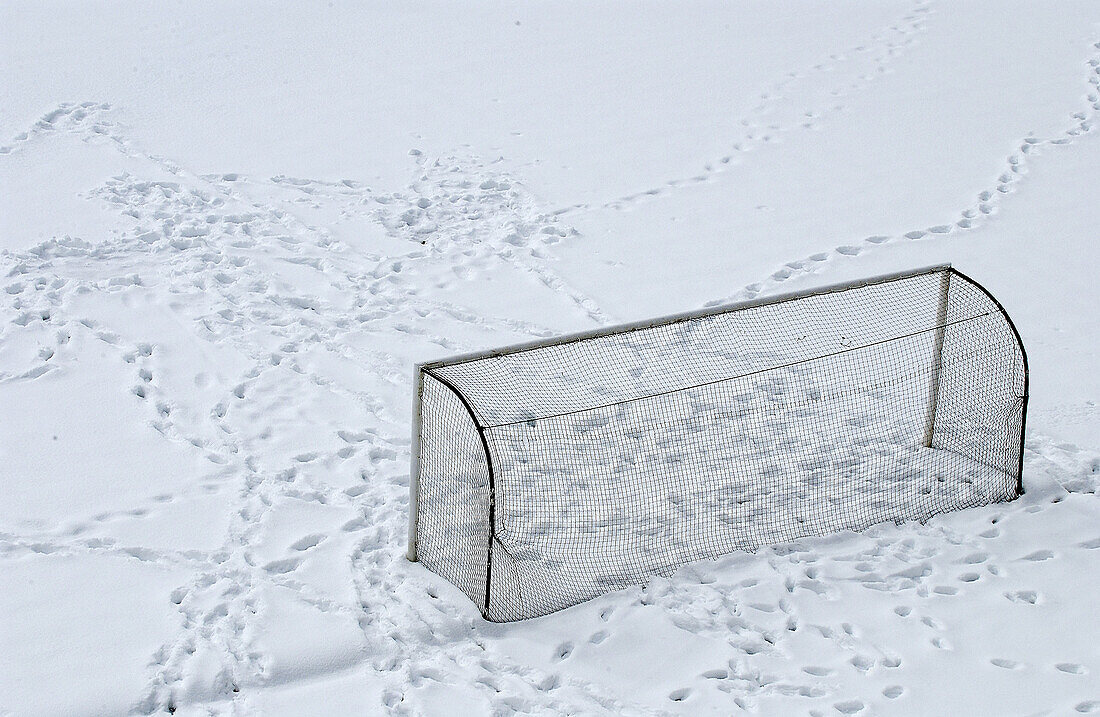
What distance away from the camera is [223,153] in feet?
29.8

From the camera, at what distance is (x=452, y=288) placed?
7219 mm

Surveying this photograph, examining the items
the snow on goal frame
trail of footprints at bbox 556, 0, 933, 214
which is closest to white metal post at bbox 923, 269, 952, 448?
the snow on goal frame

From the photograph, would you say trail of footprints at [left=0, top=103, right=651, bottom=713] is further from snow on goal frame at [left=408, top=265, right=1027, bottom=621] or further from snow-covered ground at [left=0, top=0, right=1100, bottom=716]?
snow on goal frame at [left=408, top=265, right=1027, bottom=621]

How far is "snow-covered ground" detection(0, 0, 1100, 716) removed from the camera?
4.24 metres

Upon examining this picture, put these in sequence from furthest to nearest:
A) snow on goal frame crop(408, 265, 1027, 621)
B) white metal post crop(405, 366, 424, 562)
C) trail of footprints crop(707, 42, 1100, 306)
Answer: trail of footprints crop(707, 42, 1100, 306), snow on goal frame crop(408, 265, 1027, 621), white metal post crop(405, 366, 424, 562)

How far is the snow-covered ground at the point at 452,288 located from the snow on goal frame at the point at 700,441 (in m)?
0.17

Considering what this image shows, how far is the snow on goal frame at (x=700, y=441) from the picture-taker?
4664 mm

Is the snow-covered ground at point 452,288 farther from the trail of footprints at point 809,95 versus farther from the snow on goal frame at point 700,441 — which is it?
the snow on goal frame at point 700,441

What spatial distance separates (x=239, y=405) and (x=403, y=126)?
4.48m

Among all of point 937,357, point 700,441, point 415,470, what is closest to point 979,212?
point 937,357

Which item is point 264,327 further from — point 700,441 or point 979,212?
point 979,212

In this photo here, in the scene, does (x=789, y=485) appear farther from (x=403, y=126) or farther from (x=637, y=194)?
(x=403, y=126)

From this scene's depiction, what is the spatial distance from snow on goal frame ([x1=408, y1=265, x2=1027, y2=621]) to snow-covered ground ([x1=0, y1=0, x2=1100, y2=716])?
17 cm

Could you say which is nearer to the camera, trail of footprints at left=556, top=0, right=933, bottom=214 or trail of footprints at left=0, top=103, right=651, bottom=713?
trail of footprints at left=0, top=103, right=651, bottom=713
